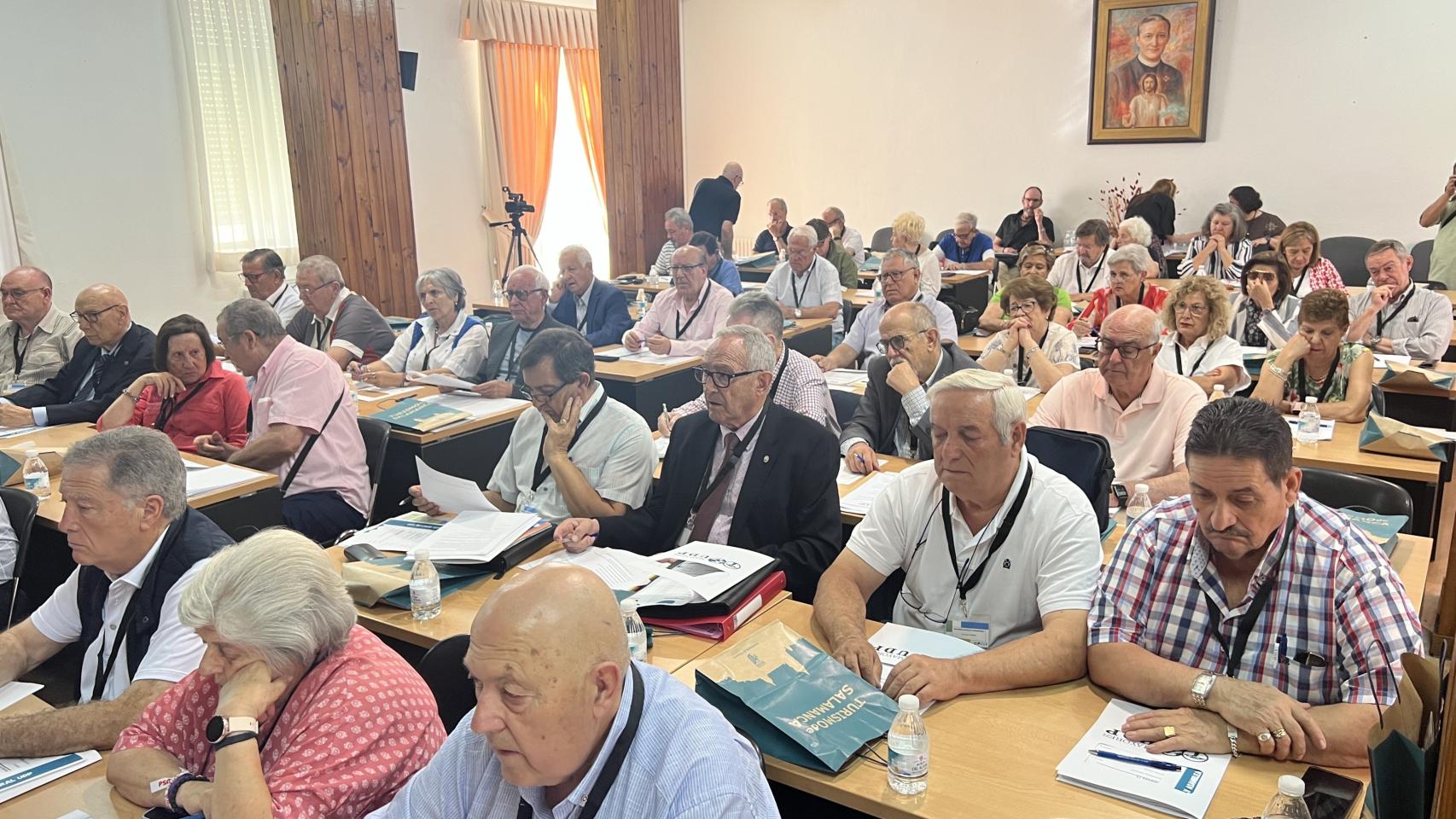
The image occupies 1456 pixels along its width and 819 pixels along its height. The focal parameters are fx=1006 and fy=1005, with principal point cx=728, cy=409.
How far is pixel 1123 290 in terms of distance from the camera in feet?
21.9

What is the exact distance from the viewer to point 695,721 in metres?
1.58

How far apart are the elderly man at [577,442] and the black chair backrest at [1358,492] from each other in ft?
7.15

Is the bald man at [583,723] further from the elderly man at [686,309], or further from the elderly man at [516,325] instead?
the elderly man at [686,309]

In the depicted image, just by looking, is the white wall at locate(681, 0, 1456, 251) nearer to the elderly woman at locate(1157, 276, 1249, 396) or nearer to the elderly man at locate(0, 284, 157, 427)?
the elderly woman at locate(1157, 276, 1249, 396)

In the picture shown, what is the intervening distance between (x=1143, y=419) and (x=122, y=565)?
3.35 metres

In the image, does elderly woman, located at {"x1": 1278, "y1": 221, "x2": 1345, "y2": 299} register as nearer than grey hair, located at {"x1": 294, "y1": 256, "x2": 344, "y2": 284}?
No

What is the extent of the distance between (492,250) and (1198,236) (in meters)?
7.54

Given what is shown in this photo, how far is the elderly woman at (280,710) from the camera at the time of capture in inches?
70.3

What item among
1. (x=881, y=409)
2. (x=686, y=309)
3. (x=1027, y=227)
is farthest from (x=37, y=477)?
(x=1027, y=227)

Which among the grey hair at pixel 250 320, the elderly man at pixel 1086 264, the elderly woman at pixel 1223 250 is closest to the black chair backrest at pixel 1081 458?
the grey hair at pixel 250 320

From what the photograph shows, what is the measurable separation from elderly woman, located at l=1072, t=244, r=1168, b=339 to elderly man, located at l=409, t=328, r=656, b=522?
160 inches

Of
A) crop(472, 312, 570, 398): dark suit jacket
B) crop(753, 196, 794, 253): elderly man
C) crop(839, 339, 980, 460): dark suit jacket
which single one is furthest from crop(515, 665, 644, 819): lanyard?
crop(753, 196, 794, 253): elderly man

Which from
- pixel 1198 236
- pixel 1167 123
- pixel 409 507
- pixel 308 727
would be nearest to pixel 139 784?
pixel 308 727

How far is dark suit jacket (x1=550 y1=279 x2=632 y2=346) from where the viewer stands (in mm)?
6801
